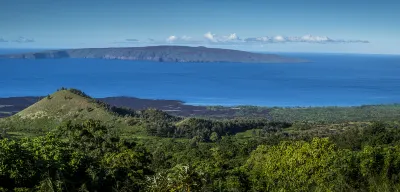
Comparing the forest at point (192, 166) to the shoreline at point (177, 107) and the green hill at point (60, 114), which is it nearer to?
the green hill at point (60, 114)

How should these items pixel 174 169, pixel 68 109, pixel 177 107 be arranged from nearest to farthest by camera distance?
pixel 174 169, pixel 68 109, pixel 177 107

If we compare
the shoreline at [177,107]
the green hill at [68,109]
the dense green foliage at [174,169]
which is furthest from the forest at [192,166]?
the shoreline at [177,107]

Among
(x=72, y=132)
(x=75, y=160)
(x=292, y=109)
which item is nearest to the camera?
(x=75, y=160)

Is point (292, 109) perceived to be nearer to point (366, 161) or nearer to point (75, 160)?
point (366, 161)

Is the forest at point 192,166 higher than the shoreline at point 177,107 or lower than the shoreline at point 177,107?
higher

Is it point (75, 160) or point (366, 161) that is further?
point (366, 161)

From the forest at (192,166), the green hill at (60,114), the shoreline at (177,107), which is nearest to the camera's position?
the forest at (192,166)

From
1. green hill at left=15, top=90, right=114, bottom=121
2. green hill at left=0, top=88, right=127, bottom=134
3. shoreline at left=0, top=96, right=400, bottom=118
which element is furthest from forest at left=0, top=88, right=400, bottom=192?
shoreline at left=0, top=96, right=400, bottom=118

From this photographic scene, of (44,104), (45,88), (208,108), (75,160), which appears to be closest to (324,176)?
(75,160)

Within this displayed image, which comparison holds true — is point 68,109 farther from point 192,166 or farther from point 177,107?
point 192,166

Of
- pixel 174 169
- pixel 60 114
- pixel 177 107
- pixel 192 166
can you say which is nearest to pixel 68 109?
pixel 60 114

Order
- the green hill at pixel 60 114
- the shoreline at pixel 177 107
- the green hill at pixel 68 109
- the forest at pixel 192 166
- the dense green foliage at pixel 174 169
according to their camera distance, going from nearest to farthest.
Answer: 1. the dense green foliage at pixel 174 169
2. the forest at pixel 192 166
3. the green hill at pixel 60 114
4. the green hill at pixel 68 109
5. the shoreline at pixel 177 107
